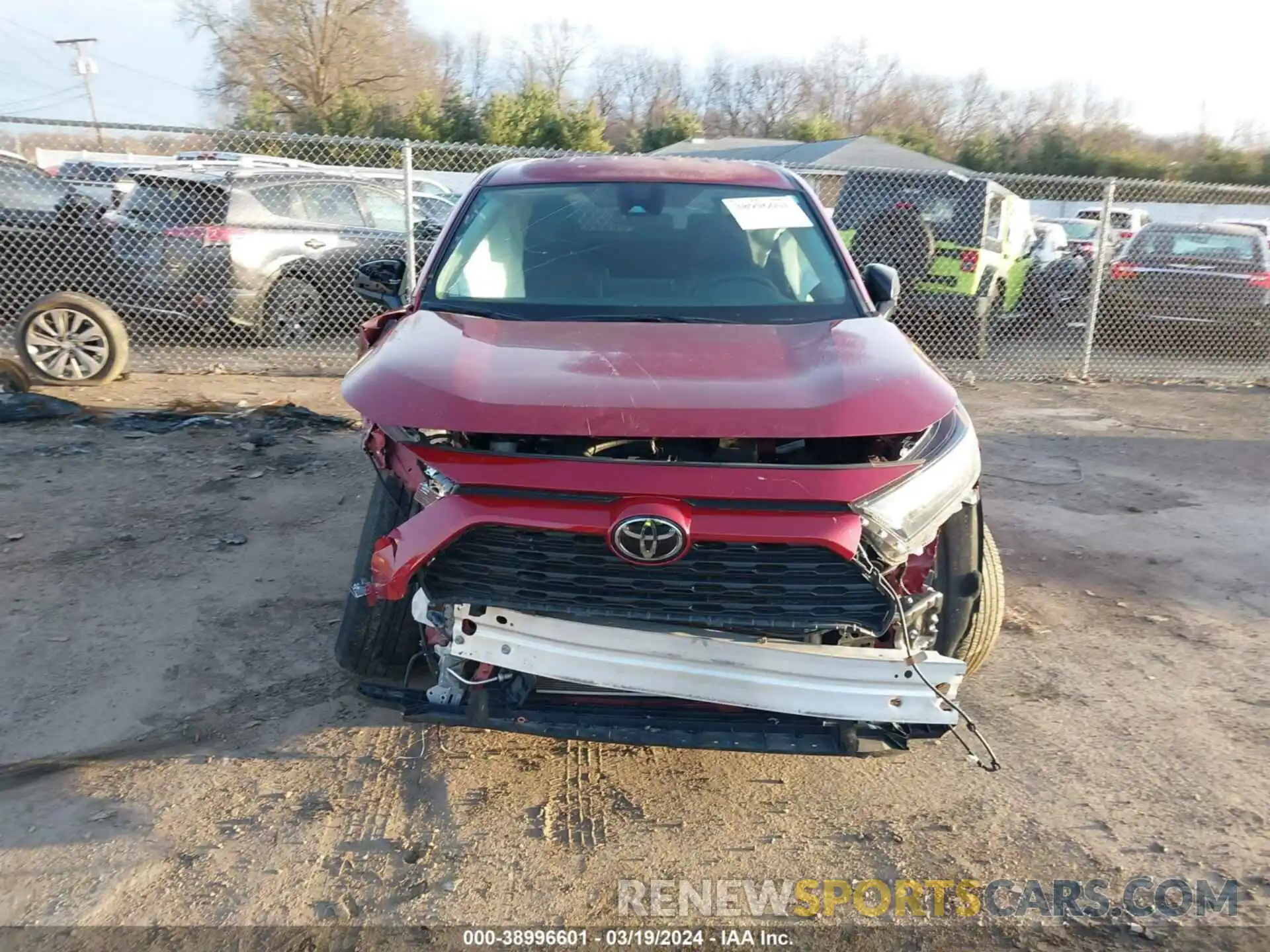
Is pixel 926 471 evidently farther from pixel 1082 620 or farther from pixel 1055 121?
pixel 1055 121

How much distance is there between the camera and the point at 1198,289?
35.7ft

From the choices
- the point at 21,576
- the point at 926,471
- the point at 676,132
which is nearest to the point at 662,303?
the point at 926,471

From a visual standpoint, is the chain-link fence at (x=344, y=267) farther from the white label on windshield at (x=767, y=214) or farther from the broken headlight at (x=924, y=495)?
the broken headlight at (x=924, y=495)

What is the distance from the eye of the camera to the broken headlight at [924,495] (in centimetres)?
240

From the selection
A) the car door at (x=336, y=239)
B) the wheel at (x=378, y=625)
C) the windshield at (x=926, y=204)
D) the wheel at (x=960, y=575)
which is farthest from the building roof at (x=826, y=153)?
the wheel at (x=378, y=625)

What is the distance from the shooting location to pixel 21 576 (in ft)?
13.9

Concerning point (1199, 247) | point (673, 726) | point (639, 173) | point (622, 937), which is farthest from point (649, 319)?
point (1199, 247)

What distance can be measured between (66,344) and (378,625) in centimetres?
604

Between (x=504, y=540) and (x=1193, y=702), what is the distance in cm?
273

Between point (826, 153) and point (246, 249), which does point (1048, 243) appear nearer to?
point (246, 249)

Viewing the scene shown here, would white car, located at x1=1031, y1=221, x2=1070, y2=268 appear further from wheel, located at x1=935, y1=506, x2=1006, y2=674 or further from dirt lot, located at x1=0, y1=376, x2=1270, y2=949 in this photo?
wheel, located at x1=935, y1=506, x2=1006, y2=674

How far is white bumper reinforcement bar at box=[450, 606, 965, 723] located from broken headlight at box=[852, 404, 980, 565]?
0.30 m

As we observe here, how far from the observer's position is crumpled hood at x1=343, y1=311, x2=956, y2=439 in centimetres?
238

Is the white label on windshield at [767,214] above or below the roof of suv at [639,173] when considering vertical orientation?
below
